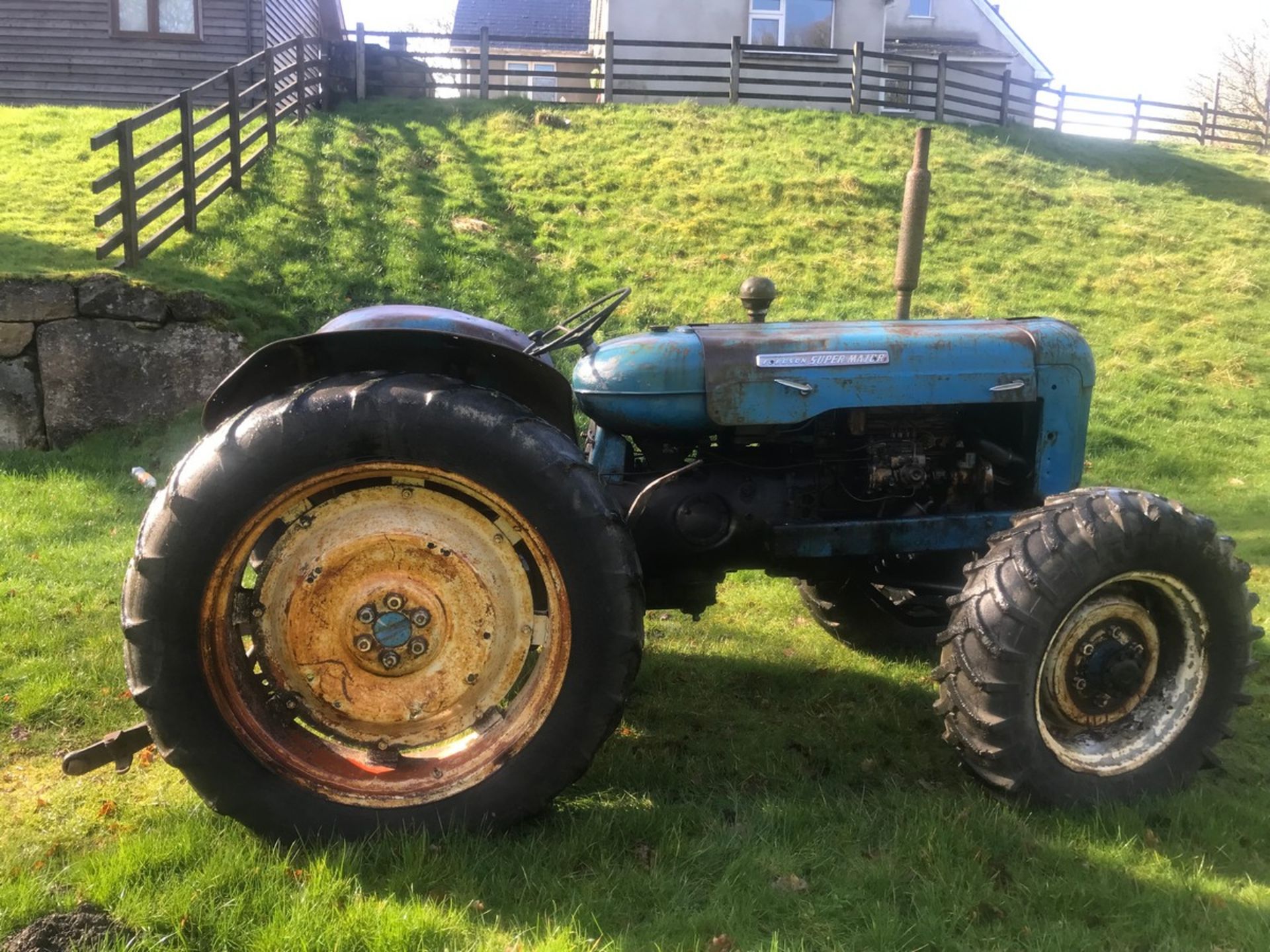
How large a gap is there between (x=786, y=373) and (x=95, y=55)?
16.0 m

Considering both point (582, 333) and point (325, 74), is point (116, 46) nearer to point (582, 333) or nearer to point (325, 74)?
point (325, 74)

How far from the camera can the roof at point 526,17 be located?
2814 cm

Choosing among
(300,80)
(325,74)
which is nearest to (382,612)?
(300,80)

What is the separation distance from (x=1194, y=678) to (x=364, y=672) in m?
2.43

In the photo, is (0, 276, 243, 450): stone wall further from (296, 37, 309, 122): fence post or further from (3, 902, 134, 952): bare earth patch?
(296, 37, 309, 122): fence post

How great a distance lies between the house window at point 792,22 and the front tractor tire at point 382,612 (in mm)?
19851

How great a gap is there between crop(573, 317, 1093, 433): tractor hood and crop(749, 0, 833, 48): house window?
18.8m

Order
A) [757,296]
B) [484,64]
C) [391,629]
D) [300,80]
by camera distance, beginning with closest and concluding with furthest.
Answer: [391,629], [757,296], [300,80], [484,64]

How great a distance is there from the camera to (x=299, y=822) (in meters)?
2.38

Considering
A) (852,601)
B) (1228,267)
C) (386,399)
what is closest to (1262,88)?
(1228,267)

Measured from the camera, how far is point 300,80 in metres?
13.4

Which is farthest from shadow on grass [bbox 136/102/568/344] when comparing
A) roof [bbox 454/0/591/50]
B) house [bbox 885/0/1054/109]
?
roof [bbox 454/0/591/50]

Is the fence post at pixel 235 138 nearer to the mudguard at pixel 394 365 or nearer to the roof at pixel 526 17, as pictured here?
the mudguard at pixel 394 365

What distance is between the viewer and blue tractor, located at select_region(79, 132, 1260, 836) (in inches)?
93.0
